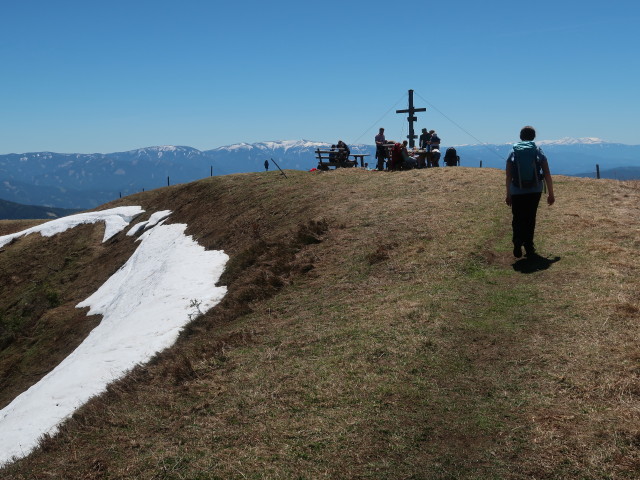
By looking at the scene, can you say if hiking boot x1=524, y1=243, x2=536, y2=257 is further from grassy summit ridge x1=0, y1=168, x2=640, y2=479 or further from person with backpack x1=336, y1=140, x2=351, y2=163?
person with backpack x1=336, y1=140, x2=351, y2=163

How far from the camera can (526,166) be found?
14148 millimetres

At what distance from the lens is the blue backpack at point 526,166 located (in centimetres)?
1412

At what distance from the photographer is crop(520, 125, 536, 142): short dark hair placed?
46.5 feet

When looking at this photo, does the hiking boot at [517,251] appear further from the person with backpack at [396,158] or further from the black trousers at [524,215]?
the person with backpack at [396,158]

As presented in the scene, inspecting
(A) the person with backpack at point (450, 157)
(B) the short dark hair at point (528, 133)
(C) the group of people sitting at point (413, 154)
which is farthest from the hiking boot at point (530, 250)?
(A) the person with backpack at point (450, 157)

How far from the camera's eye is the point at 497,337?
10531 mm

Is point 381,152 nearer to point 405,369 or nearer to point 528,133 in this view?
point 528,133

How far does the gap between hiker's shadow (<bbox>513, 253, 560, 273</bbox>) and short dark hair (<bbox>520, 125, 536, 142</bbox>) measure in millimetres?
3379

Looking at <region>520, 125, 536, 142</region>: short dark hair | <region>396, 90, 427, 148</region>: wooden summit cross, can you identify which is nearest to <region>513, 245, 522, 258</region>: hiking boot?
<region>520, 125, 536, 142</region>: short dark hair

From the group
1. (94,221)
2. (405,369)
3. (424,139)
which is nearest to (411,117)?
(424,139)

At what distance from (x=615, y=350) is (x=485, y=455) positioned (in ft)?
12.4

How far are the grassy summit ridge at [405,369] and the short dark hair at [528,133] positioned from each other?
351 centimetres

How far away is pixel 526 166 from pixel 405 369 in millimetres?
7479

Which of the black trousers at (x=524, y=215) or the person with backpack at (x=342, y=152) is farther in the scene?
the person with backpack at (x=342, y=152)
